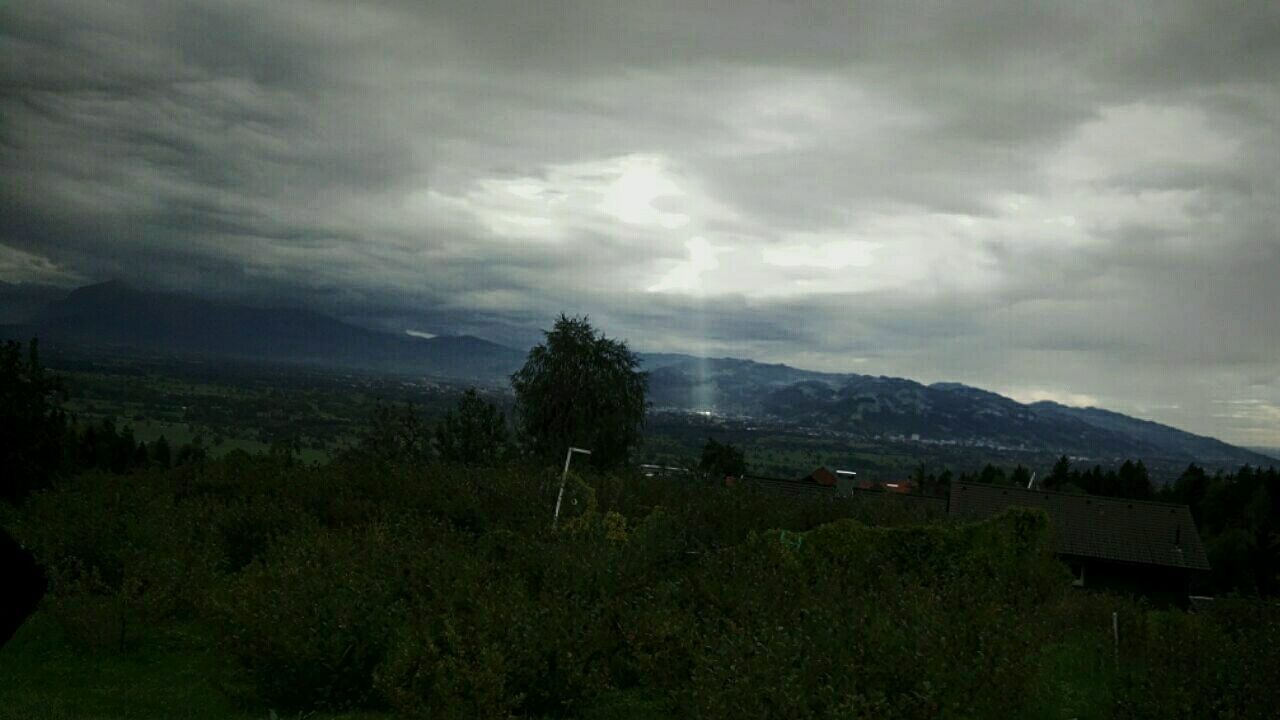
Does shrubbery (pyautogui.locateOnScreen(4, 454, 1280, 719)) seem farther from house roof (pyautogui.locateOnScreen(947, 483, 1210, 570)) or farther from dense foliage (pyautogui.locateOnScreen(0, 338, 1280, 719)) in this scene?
house roof (pyautogui.locateOnScreen(947, 483, 1210, 570))

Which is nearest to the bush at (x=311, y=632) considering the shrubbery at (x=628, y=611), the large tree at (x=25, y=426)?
the shrubbery at (x=628, y=611)

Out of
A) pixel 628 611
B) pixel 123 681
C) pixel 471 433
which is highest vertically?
pixel 471 433

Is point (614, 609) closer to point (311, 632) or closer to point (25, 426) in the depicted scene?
point (311, 632)

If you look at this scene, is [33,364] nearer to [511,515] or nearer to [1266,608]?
[511,515]

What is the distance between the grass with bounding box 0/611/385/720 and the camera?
11.9 metres

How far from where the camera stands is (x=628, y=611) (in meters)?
13.1

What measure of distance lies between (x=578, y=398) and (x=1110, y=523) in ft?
86.1

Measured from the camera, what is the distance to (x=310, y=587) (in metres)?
13.0

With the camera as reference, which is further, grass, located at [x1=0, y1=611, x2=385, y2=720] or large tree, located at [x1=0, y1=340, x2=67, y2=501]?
large tree, located at [x1=0, y1=340, x2=67, y2=501]

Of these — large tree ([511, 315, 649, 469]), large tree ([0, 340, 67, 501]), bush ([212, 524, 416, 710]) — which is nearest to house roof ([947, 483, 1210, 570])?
large tree ([511, 315, 649, 469])

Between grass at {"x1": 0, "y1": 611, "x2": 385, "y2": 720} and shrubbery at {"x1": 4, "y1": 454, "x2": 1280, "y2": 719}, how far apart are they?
475mm

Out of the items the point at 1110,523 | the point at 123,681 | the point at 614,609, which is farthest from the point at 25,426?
the point at 1110,523

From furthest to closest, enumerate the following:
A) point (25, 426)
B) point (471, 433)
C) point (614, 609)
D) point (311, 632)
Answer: point (471, 433)
point (25, 426)
point (614, 609)
point (311, 632)

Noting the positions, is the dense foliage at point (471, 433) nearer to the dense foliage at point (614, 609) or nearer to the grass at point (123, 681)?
the dense foliage at point (614, 609)
